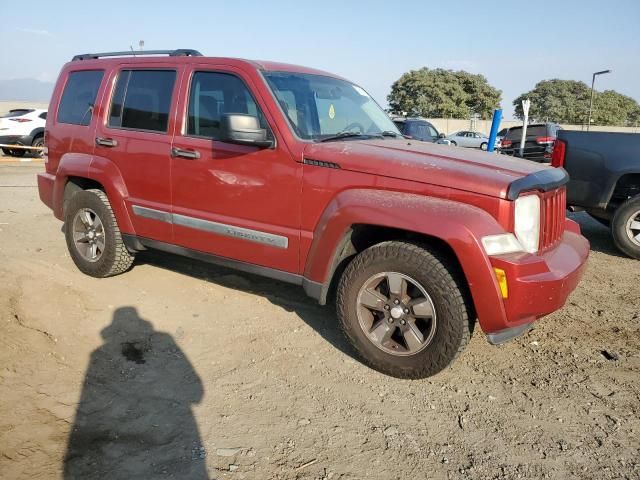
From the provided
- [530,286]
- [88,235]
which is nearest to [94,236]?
[88,235]

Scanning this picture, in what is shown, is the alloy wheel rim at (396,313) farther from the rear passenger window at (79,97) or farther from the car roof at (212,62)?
the rear passenger window at (79,97)

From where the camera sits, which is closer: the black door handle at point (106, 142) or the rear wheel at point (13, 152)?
the black door handle at point (106, 142)

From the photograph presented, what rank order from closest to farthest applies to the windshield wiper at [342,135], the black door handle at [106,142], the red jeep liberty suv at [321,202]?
the red jeep liberty suv at [321,202] → the windshield wiper at [342,135] → the black door handle at [106,142]

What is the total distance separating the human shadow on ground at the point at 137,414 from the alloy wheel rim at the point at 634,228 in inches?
202

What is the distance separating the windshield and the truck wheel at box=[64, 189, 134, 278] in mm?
2002

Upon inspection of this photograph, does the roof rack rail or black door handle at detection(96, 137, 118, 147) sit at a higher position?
the roof rack rail

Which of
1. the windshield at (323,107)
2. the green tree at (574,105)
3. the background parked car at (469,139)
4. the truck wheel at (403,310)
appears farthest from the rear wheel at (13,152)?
the green tree at (574,105)

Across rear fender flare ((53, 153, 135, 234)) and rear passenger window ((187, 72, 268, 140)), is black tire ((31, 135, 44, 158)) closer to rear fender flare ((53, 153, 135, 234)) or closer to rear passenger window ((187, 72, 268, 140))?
rear fender flare ((53, 153, 135, 234))

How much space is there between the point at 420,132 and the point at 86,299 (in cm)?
1055

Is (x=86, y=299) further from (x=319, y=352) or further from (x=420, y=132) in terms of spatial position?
(x=420, y=132)

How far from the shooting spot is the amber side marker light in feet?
9.24

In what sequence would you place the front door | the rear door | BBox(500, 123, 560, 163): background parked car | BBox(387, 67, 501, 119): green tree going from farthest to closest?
BBox(387, 67, 501, 119): green tree
BBox(500, 123, 560, 163): background parked car
the rear door
the front door

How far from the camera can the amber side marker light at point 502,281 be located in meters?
2.82

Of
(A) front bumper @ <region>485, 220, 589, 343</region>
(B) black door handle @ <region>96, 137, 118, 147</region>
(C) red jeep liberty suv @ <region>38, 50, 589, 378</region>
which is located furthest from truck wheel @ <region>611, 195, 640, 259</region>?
(B) black door handle @ <region>96, 137, 118, 147</region>
